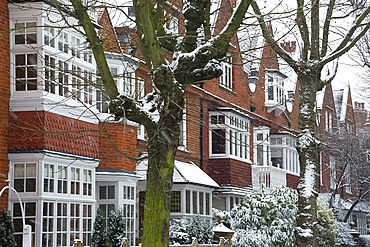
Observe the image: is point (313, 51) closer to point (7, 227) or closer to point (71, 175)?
point (71, 175)

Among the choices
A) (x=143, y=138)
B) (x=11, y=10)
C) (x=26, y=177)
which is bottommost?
(x=26, y=177)

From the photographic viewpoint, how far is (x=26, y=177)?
15.6m

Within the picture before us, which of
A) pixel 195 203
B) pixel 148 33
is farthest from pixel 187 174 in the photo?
pixel 148 33

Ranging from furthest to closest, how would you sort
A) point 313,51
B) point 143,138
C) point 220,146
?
point 220,146, point 143,138, point 313,51

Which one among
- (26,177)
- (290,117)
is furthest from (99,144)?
(290,117)

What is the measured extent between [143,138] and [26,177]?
6.78 meters

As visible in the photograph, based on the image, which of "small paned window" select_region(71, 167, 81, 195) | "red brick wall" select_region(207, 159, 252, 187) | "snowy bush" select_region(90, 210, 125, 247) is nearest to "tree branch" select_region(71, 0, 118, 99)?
"snowy bush" select_region(90, 210, 125, 247)

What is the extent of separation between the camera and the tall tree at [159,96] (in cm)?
826

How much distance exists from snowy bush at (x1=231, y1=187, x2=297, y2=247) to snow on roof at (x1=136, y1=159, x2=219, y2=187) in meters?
2.95

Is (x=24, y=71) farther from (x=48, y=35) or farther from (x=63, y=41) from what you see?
(x=63, y=41)

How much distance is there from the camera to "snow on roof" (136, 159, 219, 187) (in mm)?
21800

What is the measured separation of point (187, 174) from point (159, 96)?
14.7 metres

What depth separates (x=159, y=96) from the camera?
336 inches

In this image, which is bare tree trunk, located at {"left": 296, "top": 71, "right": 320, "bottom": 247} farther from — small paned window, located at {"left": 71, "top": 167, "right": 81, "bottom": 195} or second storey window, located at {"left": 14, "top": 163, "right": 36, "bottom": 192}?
second storey window, located at {"left": 14, "top": 163, "right": 36, "bottom": 192}
